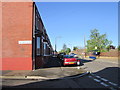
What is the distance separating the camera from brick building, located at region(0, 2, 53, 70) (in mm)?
12312

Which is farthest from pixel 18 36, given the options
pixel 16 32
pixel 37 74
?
pixel 37 74

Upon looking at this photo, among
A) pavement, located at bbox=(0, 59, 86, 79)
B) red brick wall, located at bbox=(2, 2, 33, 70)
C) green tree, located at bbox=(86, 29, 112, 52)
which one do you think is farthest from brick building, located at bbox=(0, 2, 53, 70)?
green tree, located at bbox=(86, 29, 112, 52)

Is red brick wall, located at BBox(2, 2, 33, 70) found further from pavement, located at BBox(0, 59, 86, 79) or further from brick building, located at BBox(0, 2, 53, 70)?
pavement, located at BBox(0, 59, 86, 79)

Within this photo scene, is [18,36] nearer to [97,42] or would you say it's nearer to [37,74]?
Result: [37,74]

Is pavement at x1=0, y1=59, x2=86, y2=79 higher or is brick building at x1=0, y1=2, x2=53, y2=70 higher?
brick building at x1=0, y1=2, x2=53, y2=70

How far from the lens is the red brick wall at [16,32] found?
1235 cm

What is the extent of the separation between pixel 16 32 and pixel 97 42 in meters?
40.2

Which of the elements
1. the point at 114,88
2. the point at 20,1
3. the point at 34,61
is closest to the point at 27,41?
the point at 34,61

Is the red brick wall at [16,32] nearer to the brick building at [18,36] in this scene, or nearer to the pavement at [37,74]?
the brick building at [18,36]

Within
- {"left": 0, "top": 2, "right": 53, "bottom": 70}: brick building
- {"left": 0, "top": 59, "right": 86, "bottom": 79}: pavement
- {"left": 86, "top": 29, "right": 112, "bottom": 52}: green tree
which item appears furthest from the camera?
{"left": 86, "top": 29, "right": 112, "bottom": 52}: green tree

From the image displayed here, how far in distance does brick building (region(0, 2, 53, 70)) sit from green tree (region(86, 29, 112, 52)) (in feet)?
126

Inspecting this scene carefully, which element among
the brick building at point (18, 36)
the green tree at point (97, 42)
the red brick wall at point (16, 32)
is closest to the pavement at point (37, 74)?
the brick building at point (18, 36)

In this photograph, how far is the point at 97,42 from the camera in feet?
160

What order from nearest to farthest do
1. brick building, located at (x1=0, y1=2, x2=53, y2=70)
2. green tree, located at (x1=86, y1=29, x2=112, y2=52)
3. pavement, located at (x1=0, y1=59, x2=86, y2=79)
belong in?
pavement, located at (x1=0, y1=59, x2=86, y2=79) → brick building, located at (x1=0, y1=2, x2=53, y2=70) → green tree, located at (x1=86, y1=29, x2=112, y2=52)
